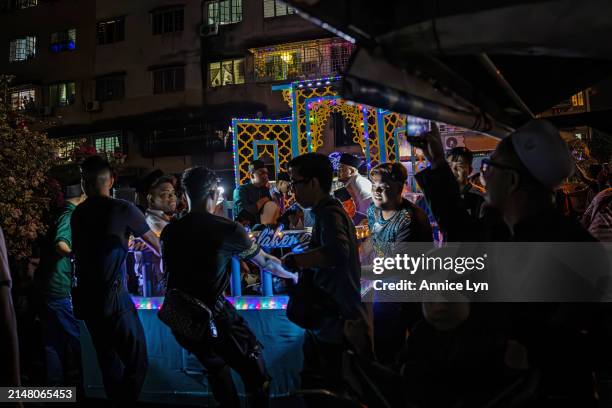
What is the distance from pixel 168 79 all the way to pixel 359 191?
23.7 m

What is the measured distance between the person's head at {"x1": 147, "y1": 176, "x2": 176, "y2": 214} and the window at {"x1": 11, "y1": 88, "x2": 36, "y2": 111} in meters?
29.1

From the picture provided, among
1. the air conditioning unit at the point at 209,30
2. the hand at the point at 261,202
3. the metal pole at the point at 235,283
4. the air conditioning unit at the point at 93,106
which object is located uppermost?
the air conditioning unit at the point at 209,30

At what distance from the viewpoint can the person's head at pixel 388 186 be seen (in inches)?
189

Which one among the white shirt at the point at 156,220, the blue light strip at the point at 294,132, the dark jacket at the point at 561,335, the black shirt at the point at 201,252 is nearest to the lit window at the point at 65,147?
the blue light strip at the point at 294,132

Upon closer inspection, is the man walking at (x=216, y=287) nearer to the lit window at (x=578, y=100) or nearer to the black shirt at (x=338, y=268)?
the black shirt at (x=338, y=268)

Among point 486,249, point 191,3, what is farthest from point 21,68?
point 486,249

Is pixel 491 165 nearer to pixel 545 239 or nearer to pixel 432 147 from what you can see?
pixel 545 239

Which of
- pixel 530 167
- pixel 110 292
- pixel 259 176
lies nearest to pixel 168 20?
pixel 259 176

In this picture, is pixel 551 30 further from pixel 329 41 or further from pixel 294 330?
pixel 329 41

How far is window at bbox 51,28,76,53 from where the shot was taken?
31.7 metres

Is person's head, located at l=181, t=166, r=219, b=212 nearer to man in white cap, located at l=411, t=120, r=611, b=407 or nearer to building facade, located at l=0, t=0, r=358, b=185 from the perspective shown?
man in white cap, located at l=411, t=120, r=611, b=407

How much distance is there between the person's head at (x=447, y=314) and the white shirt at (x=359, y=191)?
5906 mm

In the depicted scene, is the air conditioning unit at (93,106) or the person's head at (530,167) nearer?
the person's head at (530,167)

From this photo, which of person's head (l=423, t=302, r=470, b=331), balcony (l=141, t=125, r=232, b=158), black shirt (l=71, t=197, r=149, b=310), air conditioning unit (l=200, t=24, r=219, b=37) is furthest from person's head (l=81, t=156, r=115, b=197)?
air conditioning unit (l=200, t=24, r=219, b=37)
